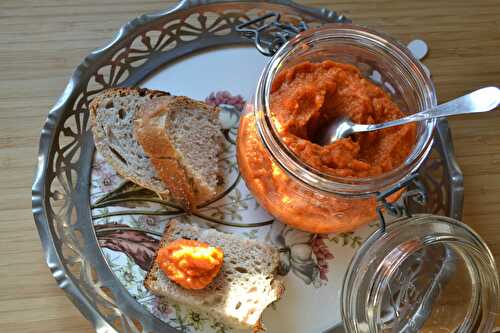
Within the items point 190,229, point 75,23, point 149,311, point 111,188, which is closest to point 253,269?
point 190,229

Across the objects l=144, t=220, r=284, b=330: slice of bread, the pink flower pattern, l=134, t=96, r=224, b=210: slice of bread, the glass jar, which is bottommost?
l=144, t=220, r=284, b=330: slice of bread

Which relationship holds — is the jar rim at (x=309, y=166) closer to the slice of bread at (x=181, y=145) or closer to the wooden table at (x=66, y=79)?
the slice of bread at (x=181, y=145)

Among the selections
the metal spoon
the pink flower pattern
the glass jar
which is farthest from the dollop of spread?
the metal spoon

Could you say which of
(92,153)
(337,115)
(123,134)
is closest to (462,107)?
(337,115)

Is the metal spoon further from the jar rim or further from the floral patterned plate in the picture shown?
the floral patterned plate

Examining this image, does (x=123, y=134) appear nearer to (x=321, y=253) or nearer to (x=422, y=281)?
(x=321, y=253)

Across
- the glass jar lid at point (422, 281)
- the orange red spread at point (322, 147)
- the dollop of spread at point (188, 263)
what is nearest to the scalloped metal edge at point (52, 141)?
the dollop of spread at point (188, 263)
